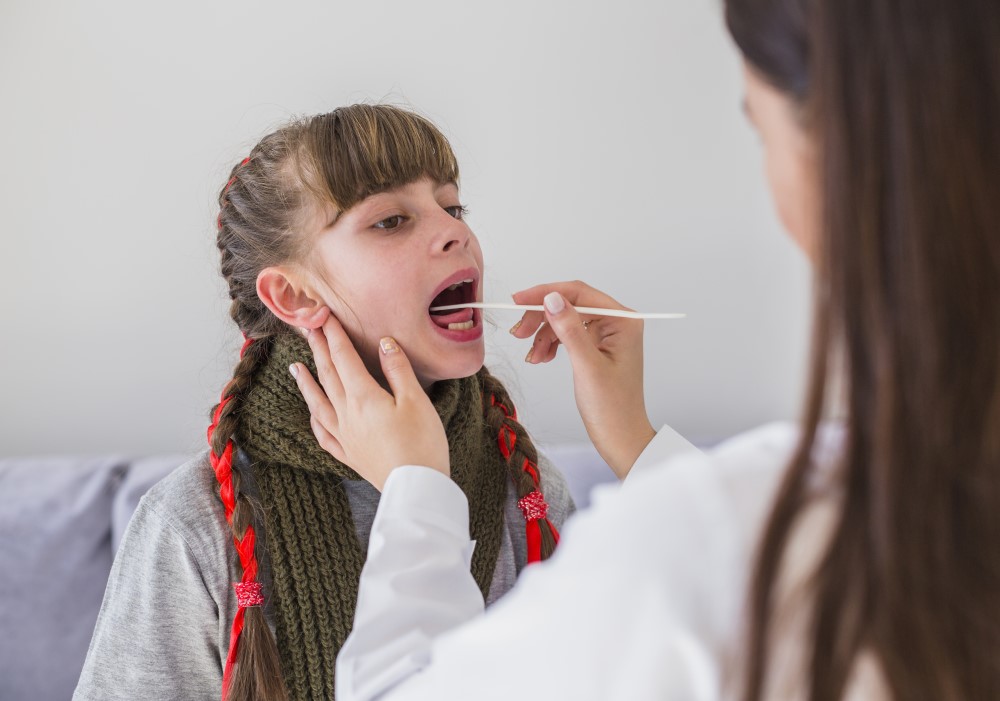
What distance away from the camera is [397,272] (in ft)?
3.82

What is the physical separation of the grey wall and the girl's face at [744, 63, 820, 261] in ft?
4.02

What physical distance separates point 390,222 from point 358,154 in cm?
9

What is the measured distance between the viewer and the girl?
108cm

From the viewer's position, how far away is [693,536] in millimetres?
523

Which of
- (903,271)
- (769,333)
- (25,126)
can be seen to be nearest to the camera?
(903,271)

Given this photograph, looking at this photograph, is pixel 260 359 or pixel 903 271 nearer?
pixel 903 271

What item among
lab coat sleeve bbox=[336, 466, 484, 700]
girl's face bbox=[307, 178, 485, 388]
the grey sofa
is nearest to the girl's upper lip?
girl's face bbox=[307, 178, 485, 388]

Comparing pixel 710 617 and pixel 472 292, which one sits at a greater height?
pixel 472 292

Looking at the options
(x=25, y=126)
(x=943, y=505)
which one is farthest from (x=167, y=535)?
(x=25, y=126)

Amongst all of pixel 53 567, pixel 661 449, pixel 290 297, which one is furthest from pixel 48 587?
pixel 661 449

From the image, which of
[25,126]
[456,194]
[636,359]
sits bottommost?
[636,359]

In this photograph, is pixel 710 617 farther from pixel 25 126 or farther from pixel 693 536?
pixel 25 126

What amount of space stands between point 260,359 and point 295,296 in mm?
107

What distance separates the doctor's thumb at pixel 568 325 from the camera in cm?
108
